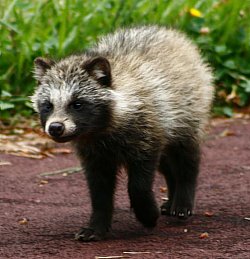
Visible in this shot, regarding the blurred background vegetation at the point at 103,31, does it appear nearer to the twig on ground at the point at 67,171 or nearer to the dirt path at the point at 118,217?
the twig on ground at the point at 67,171

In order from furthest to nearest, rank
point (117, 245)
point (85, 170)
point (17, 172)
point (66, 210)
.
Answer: point (17, 172), point (66, 210), point (85, 170), point (117, 245)

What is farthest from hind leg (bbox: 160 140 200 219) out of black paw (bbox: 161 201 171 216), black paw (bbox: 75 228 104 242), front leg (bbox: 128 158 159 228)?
black paw (bbox: 75 228 104 242)

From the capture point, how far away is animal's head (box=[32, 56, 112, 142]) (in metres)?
6.08

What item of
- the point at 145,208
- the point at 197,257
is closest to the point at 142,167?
the point at 145,208

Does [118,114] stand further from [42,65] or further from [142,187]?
[42,65]

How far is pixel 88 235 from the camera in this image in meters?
6.20

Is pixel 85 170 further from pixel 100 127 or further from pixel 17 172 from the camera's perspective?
pixel 17 172

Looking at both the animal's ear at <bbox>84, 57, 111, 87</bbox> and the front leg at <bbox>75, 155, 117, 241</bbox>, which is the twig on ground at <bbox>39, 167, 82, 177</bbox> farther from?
the animal's ear at <bbox>84, 57, 111, 87</bbox>

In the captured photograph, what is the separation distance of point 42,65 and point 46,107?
366mm

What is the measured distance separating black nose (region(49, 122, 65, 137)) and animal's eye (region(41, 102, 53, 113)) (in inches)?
9.2

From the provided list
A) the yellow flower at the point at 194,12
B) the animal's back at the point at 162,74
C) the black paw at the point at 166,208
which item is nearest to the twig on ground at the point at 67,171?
the black paw at the point at 166,208

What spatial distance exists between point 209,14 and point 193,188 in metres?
5.22

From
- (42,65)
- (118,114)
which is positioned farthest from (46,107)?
(118,114)

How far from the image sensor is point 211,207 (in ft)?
23.8
